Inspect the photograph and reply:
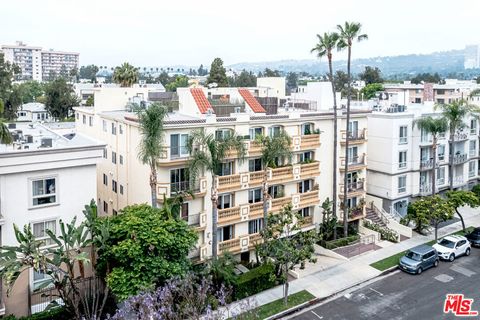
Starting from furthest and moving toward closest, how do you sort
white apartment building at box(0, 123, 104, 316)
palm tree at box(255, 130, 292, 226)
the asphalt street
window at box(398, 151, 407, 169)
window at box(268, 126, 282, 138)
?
window at box(398, 151, 407, 169) < window at box(268, 126, 282, 138) < palm tree at box(255, 130, 292, 226) < the asphalt street < white apartment building at box(0, 123, 104, 316)

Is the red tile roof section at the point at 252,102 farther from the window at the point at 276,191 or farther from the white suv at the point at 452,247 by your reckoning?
the white suv at the point at 452,247

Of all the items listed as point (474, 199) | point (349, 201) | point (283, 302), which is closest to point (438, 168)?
point (474, 199)

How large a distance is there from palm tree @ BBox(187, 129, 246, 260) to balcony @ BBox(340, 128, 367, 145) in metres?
13.2

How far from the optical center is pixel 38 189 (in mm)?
26719

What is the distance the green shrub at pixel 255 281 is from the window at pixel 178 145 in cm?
924

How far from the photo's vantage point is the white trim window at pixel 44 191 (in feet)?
87.2

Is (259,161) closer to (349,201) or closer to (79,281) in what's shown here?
(349,201)

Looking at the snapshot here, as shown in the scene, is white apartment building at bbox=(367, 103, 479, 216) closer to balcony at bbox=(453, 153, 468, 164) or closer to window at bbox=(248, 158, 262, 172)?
balcony at bbox=(453, 153, 468, 164)

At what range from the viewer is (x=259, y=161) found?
121 feet

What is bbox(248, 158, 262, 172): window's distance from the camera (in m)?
36.5

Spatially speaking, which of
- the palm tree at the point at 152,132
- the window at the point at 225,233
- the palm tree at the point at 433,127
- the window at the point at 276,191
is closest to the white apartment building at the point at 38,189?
the palm tree at the point at 152,132

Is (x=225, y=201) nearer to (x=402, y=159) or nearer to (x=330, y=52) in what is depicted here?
(x=330, y=52)

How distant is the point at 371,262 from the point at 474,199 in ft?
42.5

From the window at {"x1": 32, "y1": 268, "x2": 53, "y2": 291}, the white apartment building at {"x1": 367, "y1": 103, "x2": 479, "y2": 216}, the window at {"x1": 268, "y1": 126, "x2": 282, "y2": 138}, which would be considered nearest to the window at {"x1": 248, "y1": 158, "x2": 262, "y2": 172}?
the window at {"x1": 268, "y1": 126, "x2": 282, "y2": 138}
